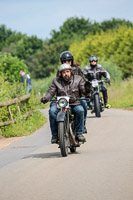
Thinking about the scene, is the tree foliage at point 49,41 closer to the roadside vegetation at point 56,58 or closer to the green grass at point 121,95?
the roadside vegetation at point 56,58

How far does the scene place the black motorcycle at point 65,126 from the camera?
8742mm

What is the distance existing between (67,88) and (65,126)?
2.77ft

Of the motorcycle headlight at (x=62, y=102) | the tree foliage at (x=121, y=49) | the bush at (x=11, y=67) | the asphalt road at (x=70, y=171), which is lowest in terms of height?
the asphalt road at (x=70, y=171)

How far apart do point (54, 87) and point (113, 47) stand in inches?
1999

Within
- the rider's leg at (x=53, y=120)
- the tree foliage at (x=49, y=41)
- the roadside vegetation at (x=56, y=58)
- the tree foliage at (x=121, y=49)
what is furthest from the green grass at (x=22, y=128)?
the tree foliage at (x=49, y=41)

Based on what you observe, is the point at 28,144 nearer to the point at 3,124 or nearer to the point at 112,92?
the point at 3,124

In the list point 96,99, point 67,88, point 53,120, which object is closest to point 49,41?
point 96,99

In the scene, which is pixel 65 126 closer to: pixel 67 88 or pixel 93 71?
pixel 67 88

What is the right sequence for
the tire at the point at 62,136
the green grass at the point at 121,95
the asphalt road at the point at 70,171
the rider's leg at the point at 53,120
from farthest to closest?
the green grass at the point at 121,95
the rider's leg at the point at 53,120
the tire at the point at 62,136
the asphalt road at the point at 70,171

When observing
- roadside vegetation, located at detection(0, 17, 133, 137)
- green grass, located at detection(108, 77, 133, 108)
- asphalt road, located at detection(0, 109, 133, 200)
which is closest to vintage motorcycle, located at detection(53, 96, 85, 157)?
asphalt road, located at detection(0, 109, 133, 200)

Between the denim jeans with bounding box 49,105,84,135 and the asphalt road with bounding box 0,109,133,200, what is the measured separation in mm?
448

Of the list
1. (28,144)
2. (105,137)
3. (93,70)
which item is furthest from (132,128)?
(93,70)

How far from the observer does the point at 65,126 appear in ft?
29.6

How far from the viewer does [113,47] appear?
59.8 meters
